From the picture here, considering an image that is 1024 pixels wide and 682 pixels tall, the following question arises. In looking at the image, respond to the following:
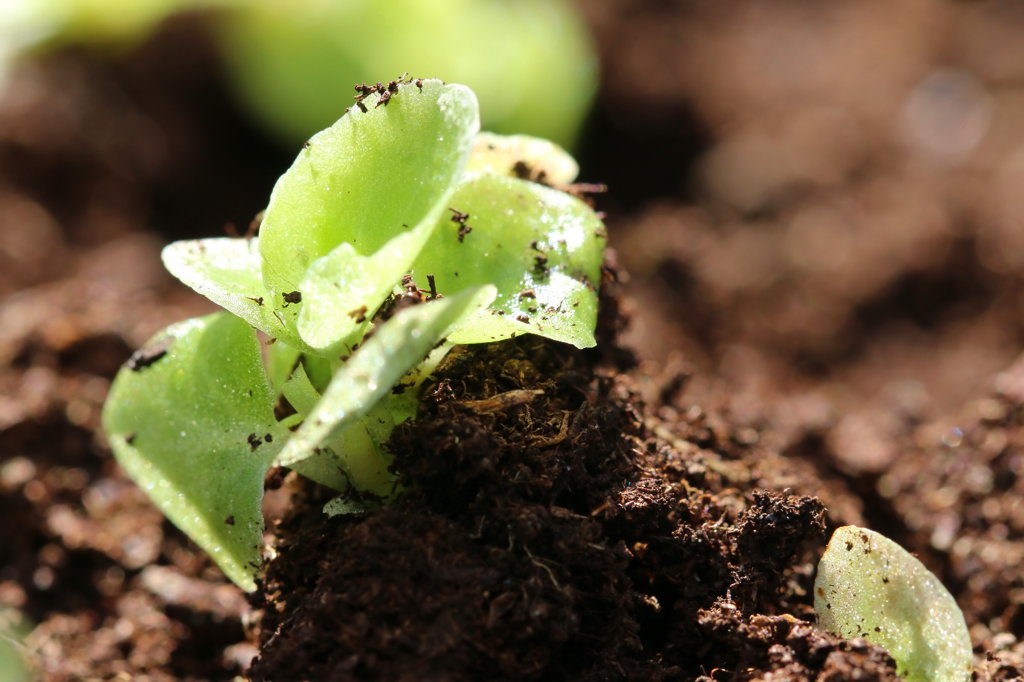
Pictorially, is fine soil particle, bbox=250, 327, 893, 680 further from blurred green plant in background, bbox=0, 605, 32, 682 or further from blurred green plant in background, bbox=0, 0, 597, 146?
blurred green plant in background, bbox=0, 0, 597, 146

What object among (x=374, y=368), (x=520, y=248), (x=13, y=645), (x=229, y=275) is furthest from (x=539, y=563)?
(x=13, y=645)

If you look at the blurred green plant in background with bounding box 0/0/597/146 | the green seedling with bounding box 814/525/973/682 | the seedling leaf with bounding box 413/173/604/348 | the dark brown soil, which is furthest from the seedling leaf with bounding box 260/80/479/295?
the blurred green plant in background with bounding box 0/0/597/146

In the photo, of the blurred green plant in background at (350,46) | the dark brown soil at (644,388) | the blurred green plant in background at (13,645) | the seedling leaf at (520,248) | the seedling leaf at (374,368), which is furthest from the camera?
the blurred green plant in background at (350,46)

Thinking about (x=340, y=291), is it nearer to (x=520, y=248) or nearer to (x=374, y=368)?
(x=374, y=368)

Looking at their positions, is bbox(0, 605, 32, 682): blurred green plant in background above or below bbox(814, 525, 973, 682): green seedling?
below

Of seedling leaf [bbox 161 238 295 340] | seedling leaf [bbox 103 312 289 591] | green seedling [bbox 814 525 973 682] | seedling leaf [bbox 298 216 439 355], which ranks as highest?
seedling leaf [bbox 298 216 439 355]

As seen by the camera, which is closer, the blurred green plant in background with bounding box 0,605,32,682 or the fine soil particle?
the fine soil particle

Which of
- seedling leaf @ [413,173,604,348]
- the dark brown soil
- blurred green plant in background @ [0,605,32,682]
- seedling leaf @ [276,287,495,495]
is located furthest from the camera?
blurred green plant in background @ [0,605,32,682]

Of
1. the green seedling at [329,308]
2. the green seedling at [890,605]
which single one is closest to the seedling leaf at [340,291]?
the green seedling at [329,308]

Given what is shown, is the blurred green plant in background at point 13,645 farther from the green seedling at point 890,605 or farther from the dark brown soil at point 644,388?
the green seedling at point 890,605

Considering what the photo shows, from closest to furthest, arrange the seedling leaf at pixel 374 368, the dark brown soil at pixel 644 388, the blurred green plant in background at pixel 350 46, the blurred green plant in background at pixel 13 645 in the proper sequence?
the seedling leaf at pixel 374 368 < the dark brown soil at pixel 644 388 < the blurred green plant in background at pixel 13 645 < the blurred green plant in background at pixel 350 46
